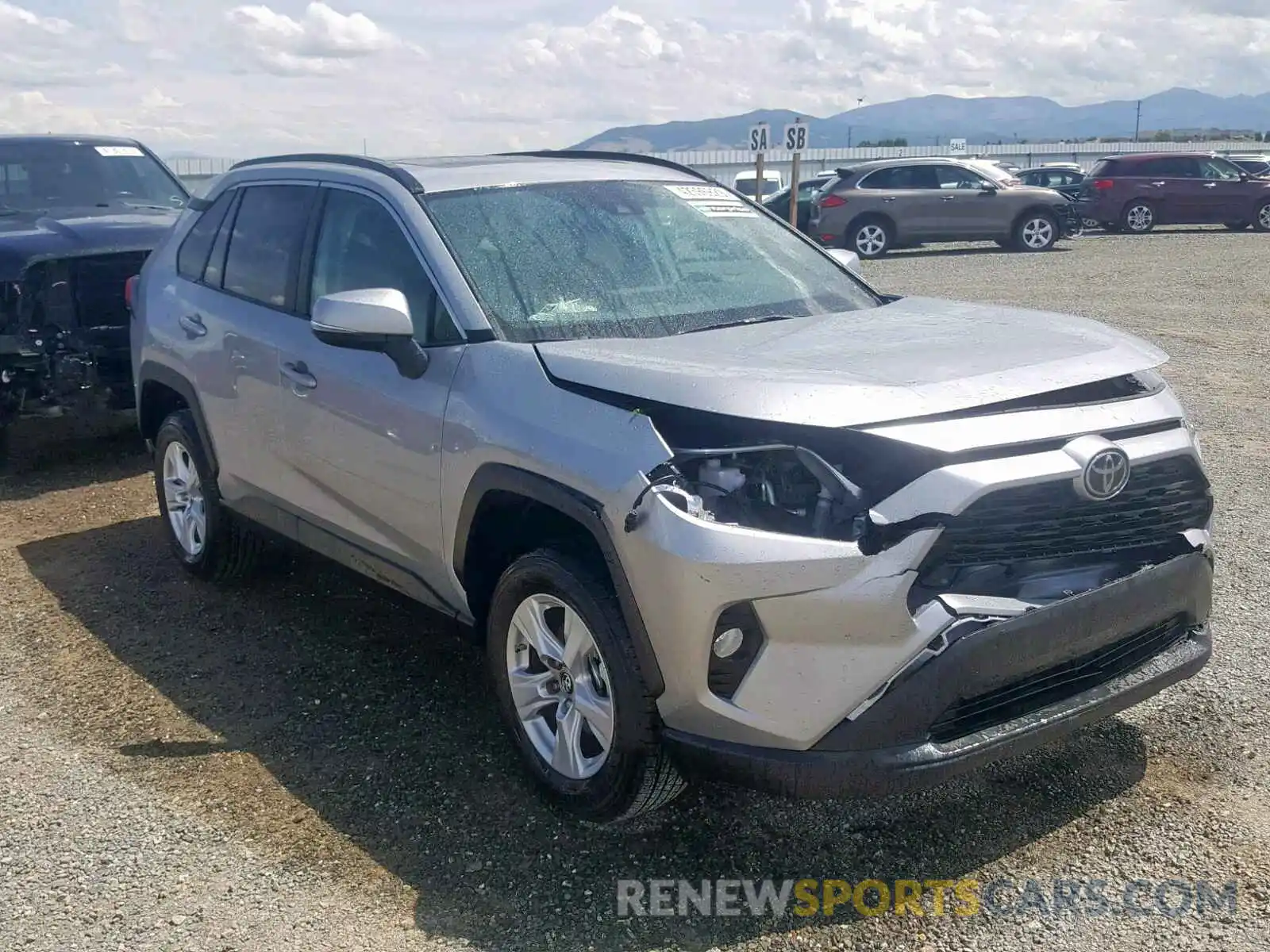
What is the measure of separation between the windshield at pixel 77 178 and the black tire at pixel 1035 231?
1594 cm

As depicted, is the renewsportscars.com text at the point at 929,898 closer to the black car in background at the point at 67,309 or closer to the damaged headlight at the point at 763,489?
the damaged headlight at the point at 763,489

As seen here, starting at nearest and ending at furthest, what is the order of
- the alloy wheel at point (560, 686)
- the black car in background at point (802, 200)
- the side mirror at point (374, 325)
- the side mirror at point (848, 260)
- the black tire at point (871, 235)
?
the alloy wheel at point (560, 686)
the side mirror at point (374, 325)
the side mirror at point (848, 260)
the black tire at point (871, 235)
the black car in background at point (802, 200)

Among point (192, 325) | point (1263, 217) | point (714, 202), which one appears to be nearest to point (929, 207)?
point (1263, 217)

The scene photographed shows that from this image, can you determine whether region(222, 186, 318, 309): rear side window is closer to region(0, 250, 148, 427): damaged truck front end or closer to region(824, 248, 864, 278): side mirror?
region(824, 248, 864, 278): side mirror

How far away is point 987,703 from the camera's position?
313cm

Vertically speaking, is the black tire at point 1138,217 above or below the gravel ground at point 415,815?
above

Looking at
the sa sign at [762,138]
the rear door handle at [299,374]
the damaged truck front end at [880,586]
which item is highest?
the sa sign at [762,138]

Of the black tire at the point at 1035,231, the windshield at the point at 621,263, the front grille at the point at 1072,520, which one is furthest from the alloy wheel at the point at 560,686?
the black tire at the point at 1035,231

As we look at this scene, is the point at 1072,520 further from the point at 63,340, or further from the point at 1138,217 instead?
the point at 1138,217

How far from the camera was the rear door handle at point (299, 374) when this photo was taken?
Answer: 4.45 meters

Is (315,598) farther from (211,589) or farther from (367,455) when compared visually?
(367,455)

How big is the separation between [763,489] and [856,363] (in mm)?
494

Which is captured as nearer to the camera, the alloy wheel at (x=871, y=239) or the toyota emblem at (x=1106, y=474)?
the toyota emblem at (x=1106, y=474)

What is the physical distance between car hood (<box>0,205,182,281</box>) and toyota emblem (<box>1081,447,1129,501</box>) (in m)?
5.74
